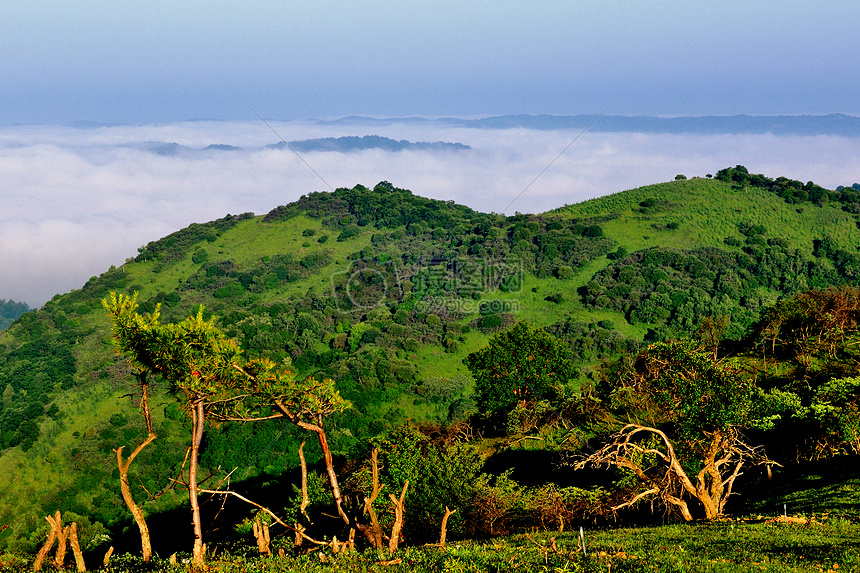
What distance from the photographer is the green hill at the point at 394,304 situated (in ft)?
204

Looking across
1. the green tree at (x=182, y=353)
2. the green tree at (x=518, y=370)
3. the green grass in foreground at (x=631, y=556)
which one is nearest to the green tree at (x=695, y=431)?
the green grass in foreground at (x=631, y=556)

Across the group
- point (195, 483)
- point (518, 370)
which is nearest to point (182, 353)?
point (195, 483)

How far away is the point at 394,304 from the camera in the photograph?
3834 inches

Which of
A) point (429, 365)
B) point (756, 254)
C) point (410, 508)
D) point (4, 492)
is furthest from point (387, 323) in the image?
point (410, 508)

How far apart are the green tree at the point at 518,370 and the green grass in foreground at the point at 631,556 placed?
998 inches

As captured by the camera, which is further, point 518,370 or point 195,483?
point 518,370

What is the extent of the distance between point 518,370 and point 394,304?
2205 inches

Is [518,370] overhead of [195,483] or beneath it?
beneath

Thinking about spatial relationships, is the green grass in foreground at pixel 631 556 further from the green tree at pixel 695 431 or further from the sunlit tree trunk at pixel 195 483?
the green tree at pixel 695 431

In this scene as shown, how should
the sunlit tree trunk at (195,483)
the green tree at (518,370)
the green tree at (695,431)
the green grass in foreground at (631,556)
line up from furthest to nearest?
the green tree at (518,370)
the green tree at (695,431)
the sunlit tree trunk at (195,483)
the green grass in foreground at (631,556)

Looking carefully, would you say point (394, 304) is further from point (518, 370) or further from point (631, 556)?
point (631, 556)

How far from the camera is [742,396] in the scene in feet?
66.1

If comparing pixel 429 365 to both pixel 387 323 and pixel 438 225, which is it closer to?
pixel 387 323

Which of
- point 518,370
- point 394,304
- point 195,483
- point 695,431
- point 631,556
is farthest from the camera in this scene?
point 394,304
